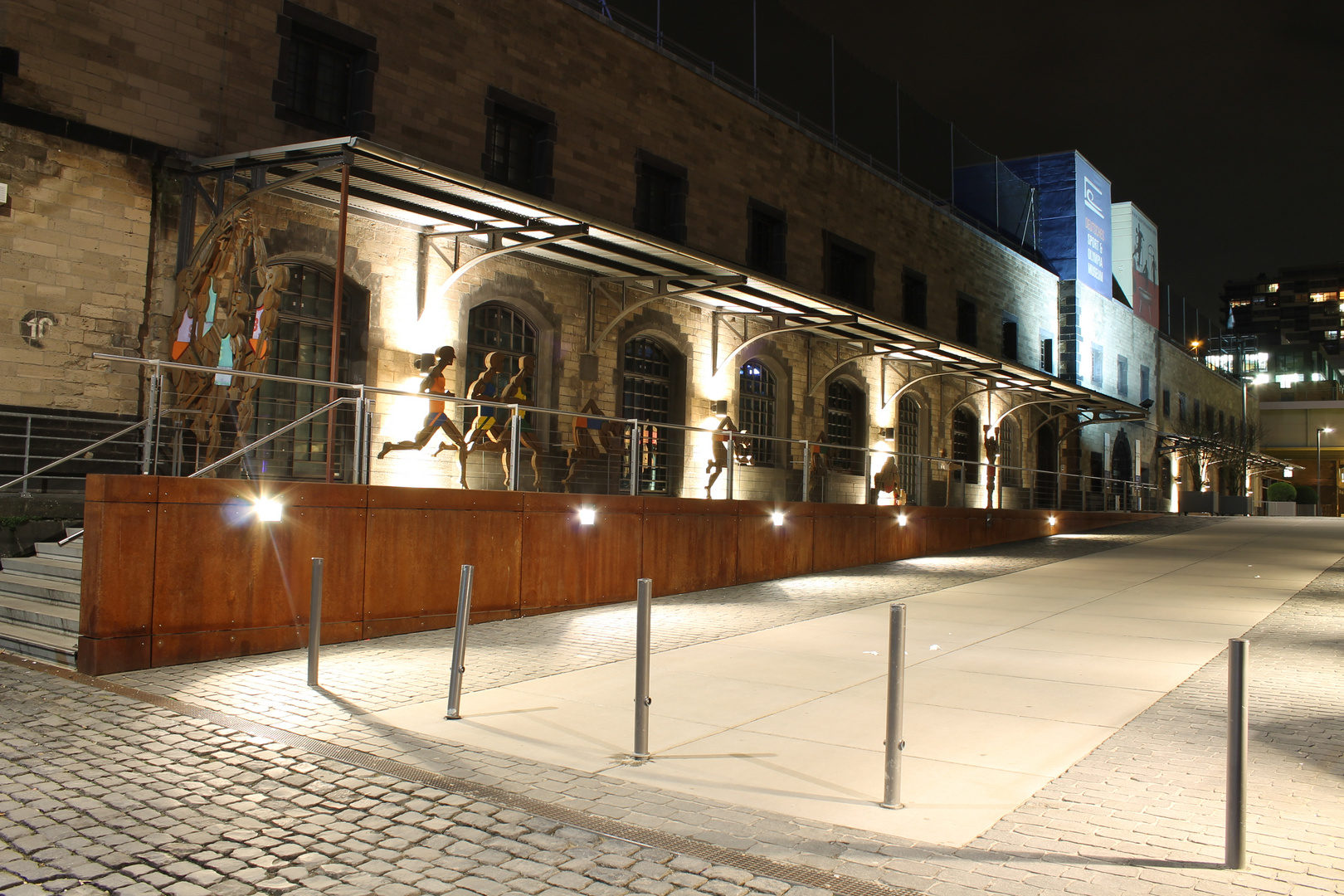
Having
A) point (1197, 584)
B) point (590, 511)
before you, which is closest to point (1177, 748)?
point (590, 511)

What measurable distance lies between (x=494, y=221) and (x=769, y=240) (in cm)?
1075

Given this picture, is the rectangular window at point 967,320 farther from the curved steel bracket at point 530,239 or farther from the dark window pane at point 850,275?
the curved steel bracket at point 530,239

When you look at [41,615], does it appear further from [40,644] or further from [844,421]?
[844,421]

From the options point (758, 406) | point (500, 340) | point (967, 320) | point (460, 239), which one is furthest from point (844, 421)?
point (460, 239)

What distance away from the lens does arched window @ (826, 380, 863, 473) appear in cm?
2416

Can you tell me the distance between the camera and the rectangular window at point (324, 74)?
12984mm

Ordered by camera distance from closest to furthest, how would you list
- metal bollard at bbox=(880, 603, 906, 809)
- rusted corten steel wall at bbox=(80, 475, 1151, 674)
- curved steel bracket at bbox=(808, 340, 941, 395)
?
metal bollard at bbox=(880, 603, 906, 809) → rusted corten steel wall at bbox=(80, 475, 1151, 674) → curved steel bracket at bbox=(808, 340, 941, 395)

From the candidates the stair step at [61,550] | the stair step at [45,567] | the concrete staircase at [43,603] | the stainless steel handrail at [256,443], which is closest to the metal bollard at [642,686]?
the stainless steel handrail at [256,443]

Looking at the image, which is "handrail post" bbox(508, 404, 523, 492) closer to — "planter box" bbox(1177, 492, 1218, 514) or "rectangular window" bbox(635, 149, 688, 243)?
"rectangular window" bbox(635, 149, 688, 243)

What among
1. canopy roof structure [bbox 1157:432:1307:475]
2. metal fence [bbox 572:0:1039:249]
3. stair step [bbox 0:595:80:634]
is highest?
metal fence [bbox 572:0:1039:249]

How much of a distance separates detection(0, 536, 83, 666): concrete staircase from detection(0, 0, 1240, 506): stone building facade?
2.03 meters

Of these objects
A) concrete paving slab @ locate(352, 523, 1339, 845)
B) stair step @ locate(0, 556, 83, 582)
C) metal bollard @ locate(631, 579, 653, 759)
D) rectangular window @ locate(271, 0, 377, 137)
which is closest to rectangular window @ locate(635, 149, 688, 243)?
rectangular window @ locate(271, 0, 377, 137)

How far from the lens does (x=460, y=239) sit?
1473 cm

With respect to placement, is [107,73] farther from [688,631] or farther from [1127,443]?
[1127,443]
